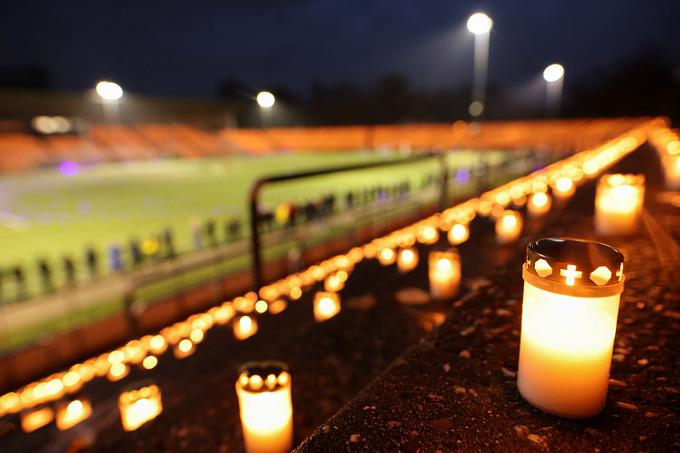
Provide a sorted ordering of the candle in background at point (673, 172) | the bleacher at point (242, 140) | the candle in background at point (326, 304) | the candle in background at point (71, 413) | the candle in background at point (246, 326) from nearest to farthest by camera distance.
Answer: the candle in background at point (326, 304)
the candle in background at point (246, 326)
the candle in background at point (71, 413)
the candle in background at point (673, 172)
the bleacher at point (242, 140)

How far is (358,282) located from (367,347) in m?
1.49

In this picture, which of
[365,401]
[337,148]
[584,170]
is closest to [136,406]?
[365,401]

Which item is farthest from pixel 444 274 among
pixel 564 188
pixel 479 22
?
pixel 479 22

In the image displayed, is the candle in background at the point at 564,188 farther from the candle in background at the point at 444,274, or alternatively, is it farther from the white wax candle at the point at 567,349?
the white wax candle at the point at 567,349

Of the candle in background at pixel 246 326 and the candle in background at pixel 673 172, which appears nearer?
the candle in background at pixel 246 326

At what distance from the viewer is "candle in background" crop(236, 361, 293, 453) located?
157 cm

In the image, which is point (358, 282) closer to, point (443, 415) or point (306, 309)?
point (306, 309)

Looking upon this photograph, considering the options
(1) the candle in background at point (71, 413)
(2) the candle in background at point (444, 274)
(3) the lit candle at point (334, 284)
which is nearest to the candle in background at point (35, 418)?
(1) the candle in background at point (71, 413)

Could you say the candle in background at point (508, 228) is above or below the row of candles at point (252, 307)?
above

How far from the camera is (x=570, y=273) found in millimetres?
1104

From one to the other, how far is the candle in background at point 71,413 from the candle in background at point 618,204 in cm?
502

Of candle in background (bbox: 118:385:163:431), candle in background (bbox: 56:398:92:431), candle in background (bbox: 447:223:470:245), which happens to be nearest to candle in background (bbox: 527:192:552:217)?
candle in background (bbox: 447:223:470:245)

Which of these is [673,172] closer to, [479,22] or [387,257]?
[387,257]

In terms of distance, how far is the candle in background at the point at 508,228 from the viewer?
3670mm
